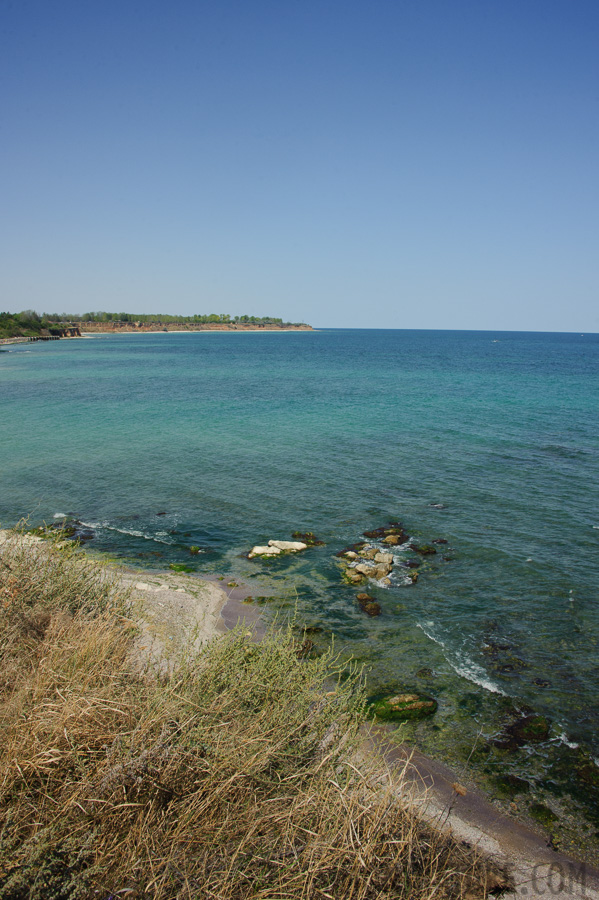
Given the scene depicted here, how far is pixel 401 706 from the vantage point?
1130 centimetres

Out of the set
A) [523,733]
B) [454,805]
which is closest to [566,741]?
[523,733]

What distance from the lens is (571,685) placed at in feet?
40.1

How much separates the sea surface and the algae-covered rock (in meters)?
0.30

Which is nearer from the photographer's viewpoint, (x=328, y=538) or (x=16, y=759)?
(x=16, y=759)

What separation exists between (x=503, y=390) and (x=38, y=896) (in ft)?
220

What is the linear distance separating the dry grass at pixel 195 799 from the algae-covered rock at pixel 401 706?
4.76 m

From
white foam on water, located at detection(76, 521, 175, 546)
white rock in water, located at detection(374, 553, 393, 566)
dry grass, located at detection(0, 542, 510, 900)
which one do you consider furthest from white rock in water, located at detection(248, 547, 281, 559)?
dry grass, located at detection(0, 542, 510, 900)

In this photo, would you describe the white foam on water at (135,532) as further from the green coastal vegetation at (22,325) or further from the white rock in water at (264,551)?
the green coastal vegetation at (22,325)

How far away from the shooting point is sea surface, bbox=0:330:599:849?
1128 cm

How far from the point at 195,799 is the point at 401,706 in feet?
23.4

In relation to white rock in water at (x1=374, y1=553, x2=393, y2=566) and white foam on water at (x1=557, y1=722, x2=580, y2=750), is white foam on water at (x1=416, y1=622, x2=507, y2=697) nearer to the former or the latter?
white foam on water at (x1=557, y1=722, x2=580, y2=750)

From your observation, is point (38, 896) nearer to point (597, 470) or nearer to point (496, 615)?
point (496, 615)

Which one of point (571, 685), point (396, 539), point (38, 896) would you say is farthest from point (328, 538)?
point (38, 896)

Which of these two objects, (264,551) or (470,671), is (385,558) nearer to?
(264,551)
